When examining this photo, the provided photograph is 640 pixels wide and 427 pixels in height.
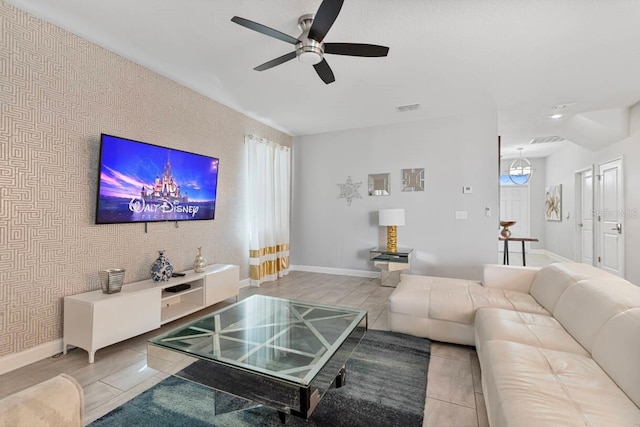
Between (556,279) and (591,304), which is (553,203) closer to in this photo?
(556,279)

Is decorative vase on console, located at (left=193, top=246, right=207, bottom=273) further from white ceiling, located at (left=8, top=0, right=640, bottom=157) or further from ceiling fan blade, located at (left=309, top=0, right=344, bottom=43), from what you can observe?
ceiling fan blade, located at (left=309, top=0, right=344, bottom=43)

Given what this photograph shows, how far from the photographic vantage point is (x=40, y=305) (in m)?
2.29

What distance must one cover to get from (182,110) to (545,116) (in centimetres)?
527

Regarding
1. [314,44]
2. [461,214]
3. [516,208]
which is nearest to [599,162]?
[461,214]

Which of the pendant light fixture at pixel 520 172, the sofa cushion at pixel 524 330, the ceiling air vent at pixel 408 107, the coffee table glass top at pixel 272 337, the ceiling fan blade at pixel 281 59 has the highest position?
the ceiling air vent at pixel 408 107

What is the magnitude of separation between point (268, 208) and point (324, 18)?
10.8 feet

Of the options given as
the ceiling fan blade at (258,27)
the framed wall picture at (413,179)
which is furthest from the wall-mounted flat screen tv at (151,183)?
the framed wall picture at (413,179)

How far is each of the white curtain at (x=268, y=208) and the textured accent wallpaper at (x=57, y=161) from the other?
1.40 meters

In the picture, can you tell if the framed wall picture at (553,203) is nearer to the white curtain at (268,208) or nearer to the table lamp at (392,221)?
the table lamp at (392,221)

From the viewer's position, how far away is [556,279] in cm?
231

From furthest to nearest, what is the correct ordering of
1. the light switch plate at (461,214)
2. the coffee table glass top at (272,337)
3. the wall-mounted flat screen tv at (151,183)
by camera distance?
the light switch plate at (461,214), the wall-mounted flat screen tv at (151,183), the coffee table glass top at (272,337)

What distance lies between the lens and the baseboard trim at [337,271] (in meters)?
5.14

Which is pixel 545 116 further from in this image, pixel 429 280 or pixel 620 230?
pixel 429 280

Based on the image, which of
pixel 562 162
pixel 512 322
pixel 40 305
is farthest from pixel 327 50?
pixel 562 162
